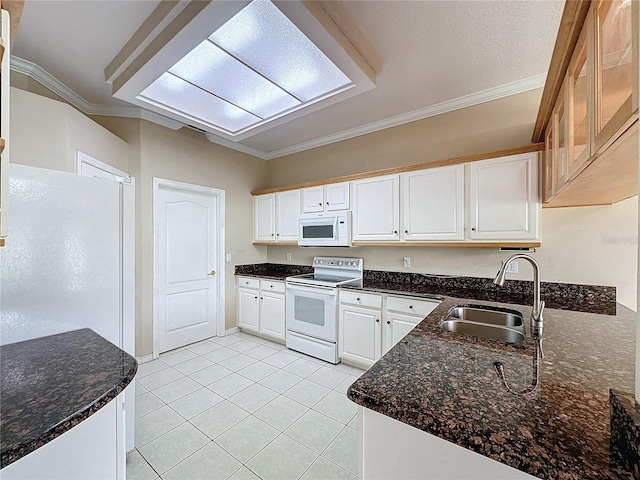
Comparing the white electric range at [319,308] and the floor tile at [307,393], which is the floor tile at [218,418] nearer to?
the floor tile at [307,393]

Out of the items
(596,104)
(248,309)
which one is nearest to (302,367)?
(248,309)

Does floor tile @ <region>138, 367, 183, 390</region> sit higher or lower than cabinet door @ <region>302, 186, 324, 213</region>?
lower

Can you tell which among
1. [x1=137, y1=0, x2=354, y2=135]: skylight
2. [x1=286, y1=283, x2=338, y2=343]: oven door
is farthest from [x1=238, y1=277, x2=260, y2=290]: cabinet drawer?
[x1=137, y1=0, x2=354, y2=135]: skylight

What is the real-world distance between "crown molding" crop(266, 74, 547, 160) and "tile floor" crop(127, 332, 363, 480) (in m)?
2.82

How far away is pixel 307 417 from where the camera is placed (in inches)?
81.8

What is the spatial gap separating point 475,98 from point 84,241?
11.0 feet

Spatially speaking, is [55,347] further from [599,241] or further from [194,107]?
[599,241]

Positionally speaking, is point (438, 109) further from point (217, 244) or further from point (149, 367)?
point (149, 367)

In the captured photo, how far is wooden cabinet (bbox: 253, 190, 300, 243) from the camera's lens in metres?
3.70

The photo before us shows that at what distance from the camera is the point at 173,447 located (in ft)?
5.81

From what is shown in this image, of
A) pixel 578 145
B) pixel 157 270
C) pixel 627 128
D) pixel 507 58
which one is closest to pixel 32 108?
pixel 157 270

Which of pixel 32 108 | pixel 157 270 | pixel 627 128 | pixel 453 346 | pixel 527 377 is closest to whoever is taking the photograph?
pixel 627 128

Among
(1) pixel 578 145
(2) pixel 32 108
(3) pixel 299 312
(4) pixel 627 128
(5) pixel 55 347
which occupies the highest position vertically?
(2) pixel 32 108

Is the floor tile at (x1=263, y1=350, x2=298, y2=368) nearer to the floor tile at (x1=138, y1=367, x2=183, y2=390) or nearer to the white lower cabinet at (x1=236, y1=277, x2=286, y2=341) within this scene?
the white lower cabinet at (x1=236, y1=277, x2=286, y2=341)
